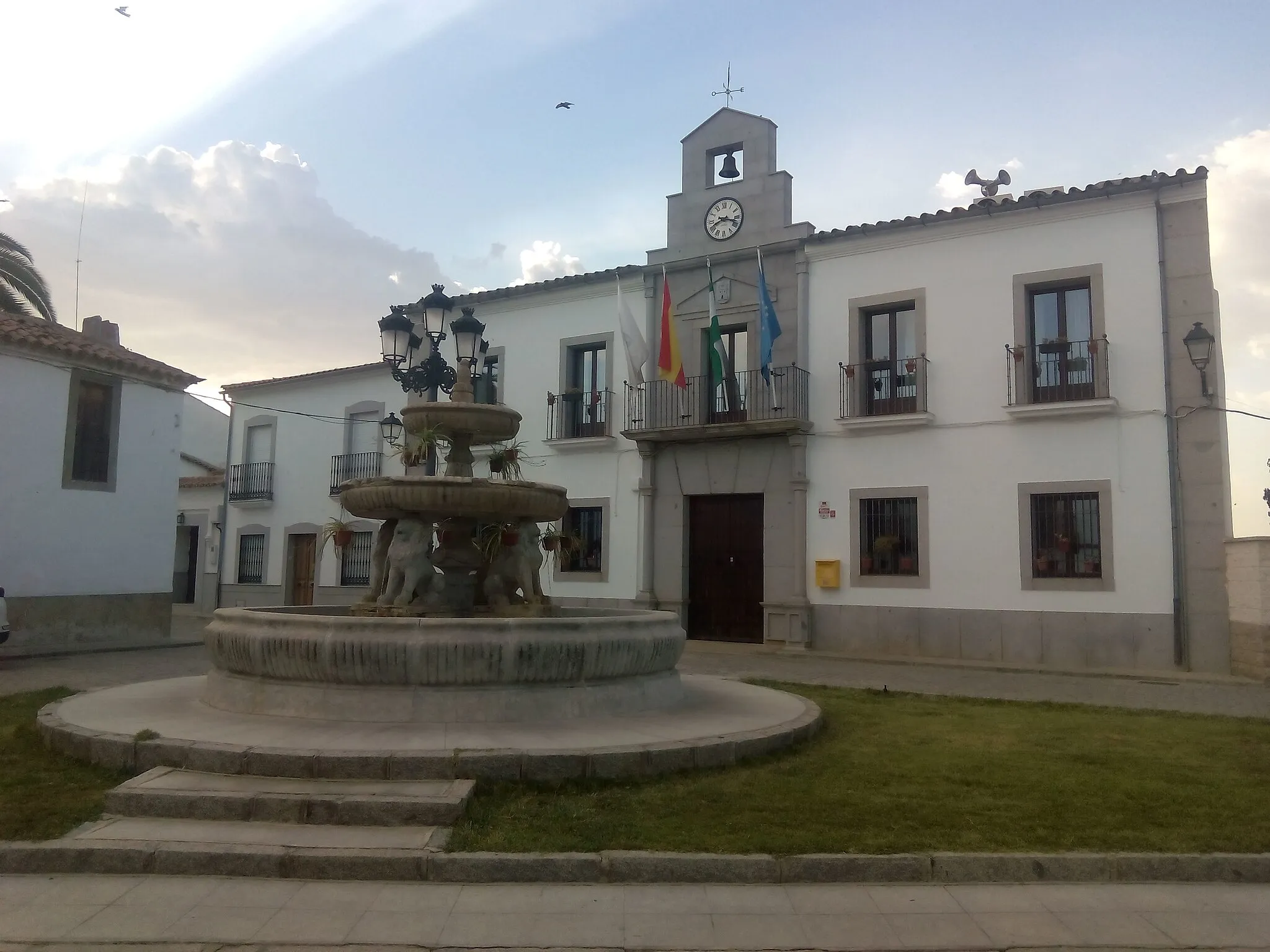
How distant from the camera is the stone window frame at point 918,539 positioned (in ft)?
50.9

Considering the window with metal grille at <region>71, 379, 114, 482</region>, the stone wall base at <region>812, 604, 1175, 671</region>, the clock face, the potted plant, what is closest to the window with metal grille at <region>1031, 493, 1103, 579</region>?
the stone wall base at <region>812, 604, 1175, 671</region>

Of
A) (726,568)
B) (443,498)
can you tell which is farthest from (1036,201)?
(443,498)

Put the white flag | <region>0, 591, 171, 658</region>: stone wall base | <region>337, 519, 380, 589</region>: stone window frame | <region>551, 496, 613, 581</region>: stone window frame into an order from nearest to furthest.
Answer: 1. <region>0, 591, 171, 658</region>: stone wall base
2. the white flag
3. <region>551, 496, 613, 581</region>: stone window frame
4. <region>337, 519, 380, 589</region>: stone window frame

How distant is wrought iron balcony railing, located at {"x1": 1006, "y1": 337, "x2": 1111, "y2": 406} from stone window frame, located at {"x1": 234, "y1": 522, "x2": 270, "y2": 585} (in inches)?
721

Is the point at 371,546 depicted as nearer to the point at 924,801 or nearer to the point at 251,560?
the point at 251,560

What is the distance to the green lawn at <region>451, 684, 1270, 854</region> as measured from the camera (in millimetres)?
4418

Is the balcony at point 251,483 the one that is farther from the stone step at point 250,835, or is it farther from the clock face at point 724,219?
the stone step at point 250,835

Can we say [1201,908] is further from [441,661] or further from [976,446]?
[976,446]

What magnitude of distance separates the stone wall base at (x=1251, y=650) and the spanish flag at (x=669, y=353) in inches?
380

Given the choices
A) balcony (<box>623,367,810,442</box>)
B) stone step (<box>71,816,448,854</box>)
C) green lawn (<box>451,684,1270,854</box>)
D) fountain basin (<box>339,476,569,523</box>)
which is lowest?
stone step (<box>71,816,448,854</box>)

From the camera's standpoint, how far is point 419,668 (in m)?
6.11

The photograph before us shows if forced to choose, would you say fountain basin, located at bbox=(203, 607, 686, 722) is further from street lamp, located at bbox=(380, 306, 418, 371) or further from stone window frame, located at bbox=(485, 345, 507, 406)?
stone window frame, located at bbox=(485, 345, 507, 406)

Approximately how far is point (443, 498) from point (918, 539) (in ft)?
34.1

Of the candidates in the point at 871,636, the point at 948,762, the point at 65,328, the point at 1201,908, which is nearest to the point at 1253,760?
the point at 948,762
